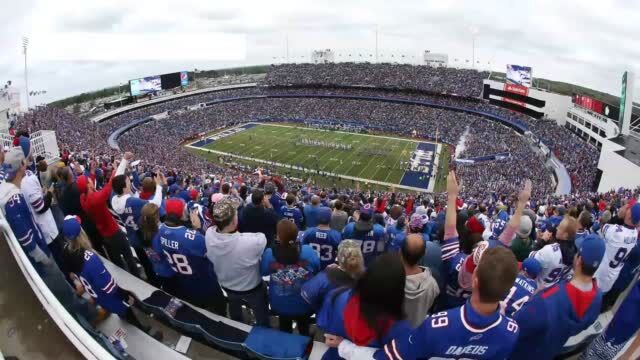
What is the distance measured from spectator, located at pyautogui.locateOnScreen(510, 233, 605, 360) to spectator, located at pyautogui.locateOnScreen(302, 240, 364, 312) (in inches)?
48.2

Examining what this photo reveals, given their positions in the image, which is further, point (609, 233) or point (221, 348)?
point (609, 233)

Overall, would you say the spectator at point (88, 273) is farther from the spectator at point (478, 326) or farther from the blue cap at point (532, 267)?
the blue cap at point (532, 267)

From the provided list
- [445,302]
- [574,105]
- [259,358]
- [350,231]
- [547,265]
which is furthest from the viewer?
[574,105]

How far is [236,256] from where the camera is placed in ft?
14.2

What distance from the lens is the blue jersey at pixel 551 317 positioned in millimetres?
3010

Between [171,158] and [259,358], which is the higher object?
[259,358]

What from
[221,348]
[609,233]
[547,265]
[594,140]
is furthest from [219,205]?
[594,140]

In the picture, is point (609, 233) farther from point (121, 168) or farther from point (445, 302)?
point (121, 168)

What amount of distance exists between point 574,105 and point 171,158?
39.1 metres

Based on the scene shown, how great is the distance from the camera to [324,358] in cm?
341

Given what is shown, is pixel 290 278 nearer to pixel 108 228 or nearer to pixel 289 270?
pixel 289 270

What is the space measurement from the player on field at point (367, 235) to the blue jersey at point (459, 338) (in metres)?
2.99

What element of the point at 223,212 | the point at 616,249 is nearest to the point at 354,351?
the point at 223,212

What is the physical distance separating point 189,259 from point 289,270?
1308 millimetres
